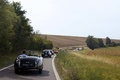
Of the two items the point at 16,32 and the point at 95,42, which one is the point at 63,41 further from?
the point at 16,32

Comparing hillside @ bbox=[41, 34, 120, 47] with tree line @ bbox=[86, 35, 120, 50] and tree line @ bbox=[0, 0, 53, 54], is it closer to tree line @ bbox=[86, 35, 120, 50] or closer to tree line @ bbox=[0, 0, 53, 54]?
tree line @ bbox=[86, 35, 120, 50]

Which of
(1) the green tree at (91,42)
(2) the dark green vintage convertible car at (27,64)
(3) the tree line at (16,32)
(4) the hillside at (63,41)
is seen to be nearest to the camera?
(2) the dark green vintage convertible car at (27,64)

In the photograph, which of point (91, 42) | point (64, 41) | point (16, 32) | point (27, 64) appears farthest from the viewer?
point (91, 42)

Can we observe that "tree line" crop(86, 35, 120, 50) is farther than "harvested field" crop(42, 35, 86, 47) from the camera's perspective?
Yes

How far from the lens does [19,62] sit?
1919cm

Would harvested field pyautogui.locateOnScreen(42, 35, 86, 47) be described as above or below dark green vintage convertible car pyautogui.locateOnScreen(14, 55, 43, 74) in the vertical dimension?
below

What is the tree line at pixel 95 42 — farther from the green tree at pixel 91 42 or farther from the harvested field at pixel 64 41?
the harvested field at pixel 64 41

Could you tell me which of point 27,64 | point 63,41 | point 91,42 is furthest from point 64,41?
point 27,64

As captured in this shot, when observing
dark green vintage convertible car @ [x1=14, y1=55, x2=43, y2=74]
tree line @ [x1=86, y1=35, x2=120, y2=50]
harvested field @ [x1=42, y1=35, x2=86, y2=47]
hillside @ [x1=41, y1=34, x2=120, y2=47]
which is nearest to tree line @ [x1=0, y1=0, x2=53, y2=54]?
dark green vintage convertible car @ [x1=14, y1=55, x2=43, y2=74]

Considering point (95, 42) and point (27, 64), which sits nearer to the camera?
point (27, 64)

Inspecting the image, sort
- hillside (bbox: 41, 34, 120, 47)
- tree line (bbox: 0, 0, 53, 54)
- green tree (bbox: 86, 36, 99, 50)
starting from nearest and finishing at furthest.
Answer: tree line (bbox: 0, 0, 53, 54)
hillside (bbox: 41, 34, 120, 47)
green tree (bbox: 86, 36, 99, 50)

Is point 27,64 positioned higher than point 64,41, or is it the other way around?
point 27,64

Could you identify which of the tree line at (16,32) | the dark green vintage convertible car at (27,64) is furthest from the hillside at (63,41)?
the dark green vintage convertible car at (27,64)

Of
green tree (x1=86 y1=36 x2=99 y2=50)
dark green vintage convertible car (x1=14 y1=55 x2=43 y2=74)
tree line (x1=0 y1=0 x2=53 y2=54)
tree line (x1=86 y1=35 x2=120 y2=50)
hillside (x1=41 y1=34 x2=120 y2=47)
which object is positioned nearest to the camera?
dark green vintage convertible car (x1=14 y1=55 x2=43 y2=74)
